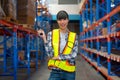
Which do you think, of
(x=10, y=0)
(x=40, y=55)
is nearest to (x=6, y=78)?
(x=10, y=0)

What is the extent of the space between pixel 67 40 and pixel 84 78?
610cm

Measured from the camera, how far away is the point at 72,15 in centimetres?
2592

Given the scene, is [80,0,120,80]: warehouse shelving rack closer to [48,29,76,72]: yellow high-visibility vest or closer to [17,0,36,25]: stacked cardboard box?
[17,0,36,25]: stacked cardboard box

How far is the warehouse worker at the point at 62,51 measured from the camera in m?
3.37

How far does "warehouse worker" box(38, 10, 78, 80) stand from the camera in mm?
3373

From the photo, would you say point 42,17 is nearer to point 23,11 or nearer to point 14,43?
point 23,11

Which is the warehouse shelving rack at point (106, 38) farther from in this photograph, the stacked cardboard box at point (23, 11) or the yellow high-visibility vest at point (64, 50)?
the yellow high-visibility vest at point (64, 50)

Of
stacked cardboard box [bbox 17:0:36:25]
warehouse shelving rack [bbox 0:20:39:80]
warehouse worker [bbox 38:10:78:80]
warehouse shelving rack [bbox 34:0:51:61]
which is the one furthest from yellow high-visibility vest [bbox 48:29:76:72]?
warehouse shelving rack [bbox 34:0:51:61]

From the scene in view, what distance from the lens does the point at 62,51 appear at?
3.40m

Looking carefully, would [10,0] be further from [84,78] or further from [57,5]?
[57,5]

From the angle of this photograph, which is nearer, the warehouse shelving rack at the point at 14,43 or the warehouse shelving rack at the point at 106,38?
the warehouse shelving rack at the point at 14,43

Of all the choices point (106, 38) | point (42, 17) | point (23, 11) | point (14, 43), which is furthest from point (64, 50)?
point (42, 17)

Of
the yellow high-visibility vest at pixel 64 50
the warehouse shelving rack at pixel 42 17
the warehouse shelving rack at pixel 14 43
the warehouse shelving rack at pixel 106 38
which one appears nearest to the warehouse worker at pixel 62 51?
the yellow high-visibility vest at pixel 64 50

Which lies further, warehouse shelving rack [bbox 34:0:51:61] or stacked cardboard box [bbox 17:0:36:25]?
warehouse shelving rack [bbox 34:0:51:61]
